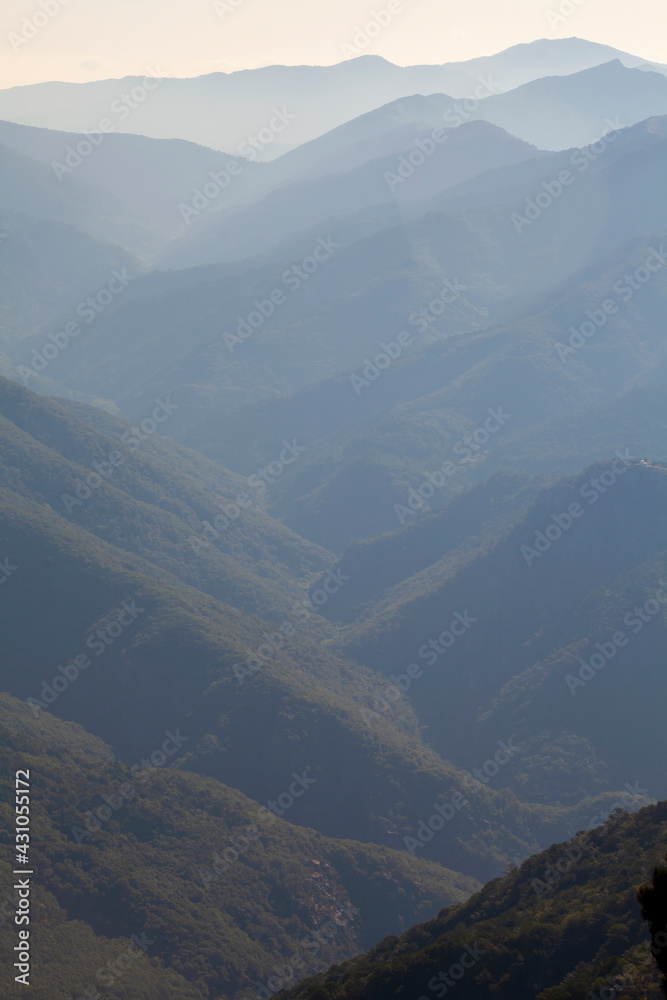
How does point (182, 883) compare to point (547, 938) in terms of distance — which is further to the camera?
point (182, 883)

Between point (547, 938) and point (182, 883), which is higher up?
point (547, 938)

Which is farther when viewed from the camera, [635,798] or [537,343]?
[537,343]

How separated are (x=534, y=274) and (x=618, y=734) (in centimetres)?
13969

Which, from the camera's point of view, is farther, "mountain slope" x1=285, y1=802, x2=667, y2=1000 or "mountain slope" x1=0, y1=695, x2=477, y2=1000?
"mountain slope" x1=0, y1=695, x2=477, y2=1000

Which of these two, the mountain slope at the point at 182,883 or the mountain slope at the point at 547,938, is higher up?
the mountain slope at the point at 547,938

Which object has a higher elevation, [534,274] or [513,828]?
[534,274]

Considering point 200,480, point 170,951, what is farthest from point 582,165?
point 170,951

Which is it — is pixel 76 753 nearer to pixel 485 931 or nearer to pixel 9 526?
pixel 9 526

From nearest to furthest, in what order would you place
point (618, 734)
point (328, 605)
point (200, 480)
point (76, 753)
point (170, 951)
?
point (170, 951), point (76, 753), point (618, 734), point (328, 605), point (200, 480)

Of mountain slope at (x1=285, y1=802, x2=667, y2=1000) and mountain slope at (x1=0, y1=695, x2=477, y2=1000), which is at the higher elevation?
mountain slope at (x1=285, y1=802, x2=667, y2=1000)

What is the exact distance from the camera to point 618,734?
221ft

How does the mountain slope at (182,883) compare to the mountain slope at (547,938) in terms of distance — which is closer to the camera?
the mountain slope at (547,938)

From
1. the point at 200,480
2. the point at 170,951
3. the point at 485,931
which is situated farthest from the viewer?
the point at 200,480

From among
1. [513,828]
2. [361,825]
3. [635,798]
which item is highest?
[635,798]
